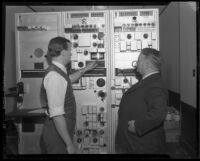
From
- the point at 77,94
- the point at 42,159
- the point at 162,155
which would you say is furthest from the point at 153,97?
the point at 77,94

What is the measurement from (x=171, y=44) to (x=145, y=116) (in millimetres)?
3119

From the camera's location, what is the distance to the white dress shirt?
6.24 feet

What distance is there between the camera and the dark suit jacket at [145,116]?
1855mm

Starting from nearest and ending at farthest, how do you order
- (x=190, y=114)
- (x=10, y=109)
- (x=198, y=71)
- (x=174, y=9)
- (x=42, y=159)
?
(x=198, y=71)
(x=42, y=159)
(x=10, y=109)
(x=190, y=114)
(x=174, y=9)

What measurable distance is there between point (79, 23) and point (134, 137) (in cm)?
165

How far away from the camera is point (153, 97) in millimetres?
1864

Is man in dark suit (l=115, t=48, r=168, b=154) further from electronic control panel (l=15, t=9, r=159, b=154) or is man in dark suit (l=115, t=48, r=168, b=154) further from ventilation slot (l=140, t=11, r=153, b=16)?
ventilation slot (l=140, t=11, r=153, b=16)

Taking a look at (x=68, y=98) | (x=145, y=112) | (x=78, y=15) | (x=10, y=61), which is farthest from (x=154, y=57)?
(x=10, y=61)

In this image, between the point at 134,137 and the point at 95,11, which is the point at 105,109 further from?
the point at 95,11

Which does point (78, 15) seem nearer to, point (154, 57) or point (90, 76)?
point (90, 76)

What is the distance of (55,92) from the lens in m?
1.90

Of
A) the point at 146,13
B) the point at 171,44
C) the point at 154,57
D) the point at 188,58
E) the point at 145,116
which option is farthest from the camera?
the point at 171,44

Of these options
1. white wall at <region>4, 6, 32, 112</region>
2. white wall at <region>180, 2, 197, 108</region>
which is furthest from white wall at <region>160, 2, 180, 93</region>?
white wall at <region>4, 6, 32, 112</region>

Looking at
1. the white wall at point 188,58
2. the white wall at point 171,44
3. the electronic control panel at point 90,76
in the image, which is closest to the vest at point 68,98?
the electronic control panel at point 90,76
